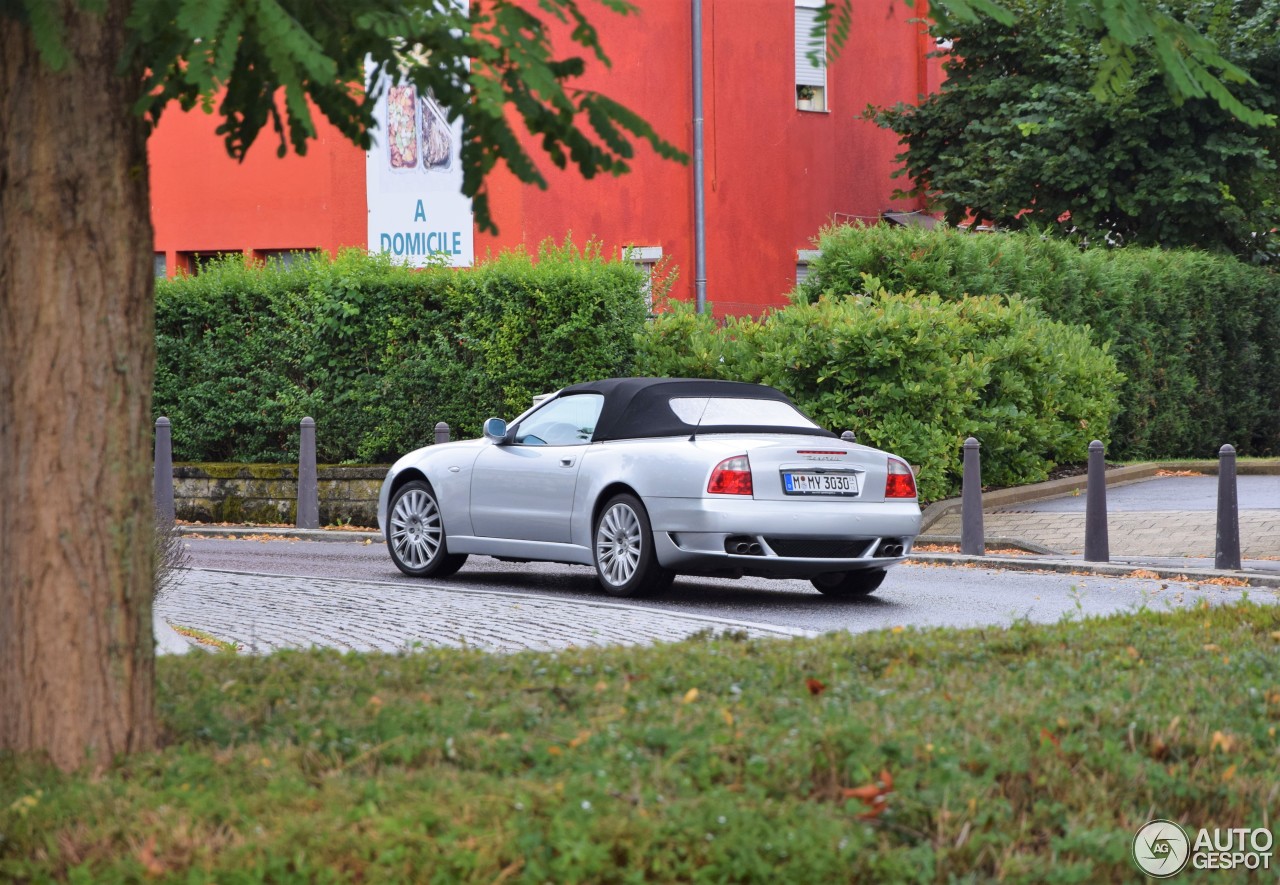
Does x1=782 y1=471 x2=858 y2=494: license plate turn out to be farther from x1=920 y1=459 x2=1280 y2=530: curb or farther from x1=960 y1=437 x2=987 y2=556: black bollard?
x1=960 y1=437 x2=987 y2=556: black bollard

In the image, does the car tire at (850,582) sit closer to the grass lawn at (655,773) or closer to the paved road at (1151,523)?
the paved road at (1151,523)

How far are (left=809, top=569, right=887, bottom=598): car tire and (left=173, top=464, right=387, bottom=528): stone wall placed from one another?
24.8 ft

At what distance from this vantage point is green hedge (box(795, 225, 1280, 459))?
20391 mm

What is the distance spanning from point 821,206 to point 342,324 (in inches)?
439

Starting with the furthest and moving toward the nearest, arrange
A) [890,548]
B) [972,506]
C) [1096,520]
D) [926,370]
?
1. [926,370]
2. [972,506]
3. [1096,520]
4. [890,548]

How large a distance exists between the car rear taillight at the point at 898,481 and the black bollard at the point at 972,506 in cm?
306

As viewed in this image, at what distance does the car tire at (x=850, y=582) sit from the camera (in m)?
12.2

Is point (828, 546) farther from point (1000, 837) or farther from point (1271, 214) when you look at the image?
point (1271, 214)

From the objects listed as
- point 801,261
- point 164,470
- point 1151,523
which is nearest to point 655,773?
point 1151,523

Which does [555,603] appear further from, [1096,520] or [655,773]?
[655,773]

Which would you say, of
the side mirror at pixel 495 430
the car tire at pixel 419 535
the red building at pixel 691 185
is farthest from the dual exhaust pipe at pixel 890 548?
the red building at pixel 691 185

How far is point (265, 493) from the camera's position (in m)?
19.6

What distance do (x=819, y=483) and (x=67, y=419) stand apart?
7097mm

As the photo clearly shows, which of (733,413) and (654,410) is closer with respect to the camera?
(654,410)
